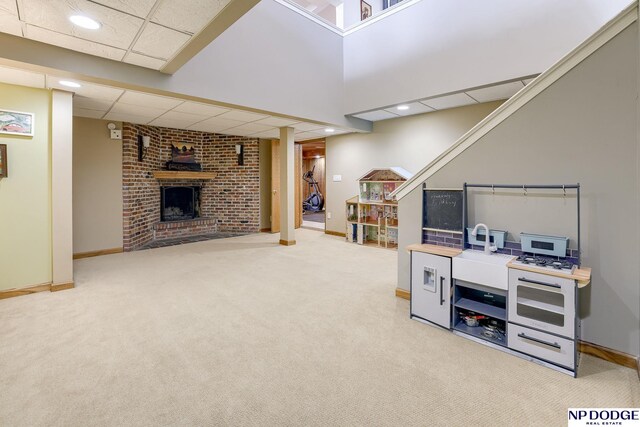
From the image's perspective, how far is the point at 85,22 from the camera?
234 cm

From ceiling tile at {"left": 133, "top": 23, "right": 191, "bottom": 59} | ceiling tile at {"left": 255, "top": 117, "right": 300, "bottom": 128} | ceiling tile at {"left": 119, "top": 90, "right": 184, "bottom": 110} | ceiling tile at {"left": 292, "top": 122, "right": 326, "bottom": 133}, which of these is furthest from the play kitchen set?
ceiling tile at {"left": 119, "top": 90, "right": 184, "bottom": 110}

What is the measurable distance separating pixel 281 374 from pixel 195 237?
5.32 metres

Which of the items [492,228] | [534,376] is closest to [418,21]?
[492,228]

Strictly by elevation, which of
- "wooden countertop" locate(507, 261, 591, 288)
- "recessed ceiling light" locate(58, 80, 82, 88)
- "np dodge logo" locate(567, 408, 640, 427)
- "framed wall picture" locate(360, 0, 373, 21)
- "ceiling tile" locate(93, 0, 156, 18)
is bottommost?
"np dodge logo" locate(567, 408, 640, 427)

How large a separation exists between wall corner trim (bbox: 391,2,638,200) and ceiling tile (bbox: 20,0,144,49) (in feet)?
8.80

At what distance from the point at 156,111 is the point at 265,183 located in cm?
325

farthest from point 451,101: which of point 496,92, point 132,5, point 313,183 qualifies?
point 313,183

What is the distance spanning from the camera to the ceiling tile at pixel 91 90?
10.4 feet

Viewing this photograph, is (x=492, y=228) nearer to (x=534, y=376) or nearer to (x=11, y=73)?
(x=534, y=376)

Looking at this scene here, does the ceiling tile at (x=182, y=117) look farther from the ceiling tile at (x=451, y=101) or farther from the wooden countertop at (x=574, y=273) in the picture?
the wooden countertop at (x=574, y=273)

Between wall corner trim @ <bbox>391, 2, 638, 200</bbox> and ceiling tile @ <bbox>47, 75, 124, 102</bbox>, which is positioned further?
ceiling tile @ <bbox>47, 75, 124, 102</bbox>

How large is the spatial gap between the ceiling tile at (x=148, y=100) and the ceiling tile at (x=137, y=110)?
0.16m

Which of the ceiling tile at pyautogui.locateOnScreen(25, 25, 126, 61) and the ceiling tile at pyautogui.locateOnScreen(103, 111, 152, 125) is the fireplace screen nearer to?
the ceiling tile at pyautogui.locateOnScreen(103, 111, 152, 125)

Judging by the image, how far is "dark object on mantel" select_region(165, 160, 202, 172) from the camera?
255 inches
